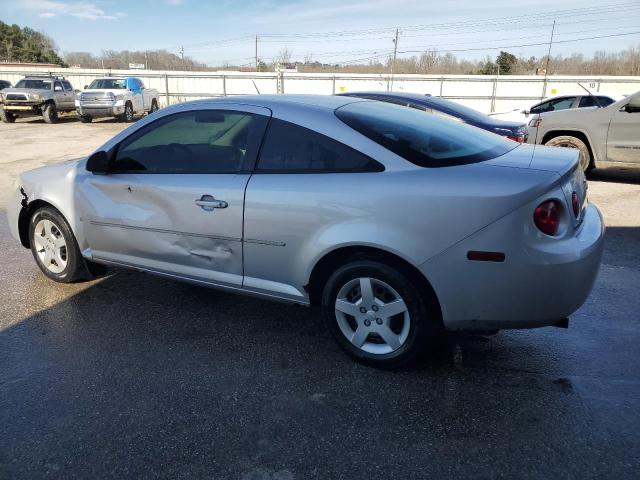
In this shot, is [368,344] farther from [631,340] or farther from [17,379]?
[17,379]

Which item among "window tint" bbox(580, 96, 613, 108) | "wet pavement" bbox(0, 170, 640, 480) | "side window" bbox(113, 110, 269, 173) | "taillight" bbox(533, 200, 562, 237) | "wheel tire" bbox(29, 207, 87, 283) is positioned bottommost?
"wet pavement" bbox(0, 170, 640, 480)

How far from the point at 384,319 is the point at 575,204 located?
1251 millimetres

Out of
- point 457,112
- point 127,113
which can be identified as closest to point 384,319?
point 457,112

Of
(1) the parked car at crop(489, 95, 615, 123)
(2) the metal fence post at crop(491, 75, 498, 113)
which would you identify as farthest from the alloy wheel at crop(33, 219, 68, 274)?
(2) the metal fence post at crop(491, 75, 498, 113)

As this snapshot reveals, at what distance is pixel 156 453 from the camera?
2.44 meters

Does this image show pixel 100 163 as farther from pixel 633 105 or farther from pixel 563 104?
pixel 563 104

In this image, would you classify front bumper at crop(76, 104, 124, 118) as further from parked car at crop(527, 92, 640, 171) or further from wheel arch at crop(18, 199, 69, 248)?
wheel arch at crop(18, 199, 69, 248)

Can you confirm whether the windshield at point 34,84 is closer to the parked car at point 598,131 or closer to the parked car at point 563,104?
the parked car at point 563,104

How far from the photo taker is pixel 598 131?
9.00 m

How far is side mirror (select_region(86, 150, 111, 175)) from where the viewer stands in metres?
3.88

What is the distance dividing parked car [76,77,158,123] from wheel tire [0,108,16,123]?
2.77m

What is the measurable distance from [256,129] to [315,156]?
0.49 meters

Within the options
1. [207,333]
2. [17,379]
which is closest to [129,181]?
[207,333]

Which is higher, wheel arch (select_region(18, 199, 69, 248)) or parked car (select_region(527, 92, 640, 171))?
parked car (select_region(527, 92, 640, 171))
